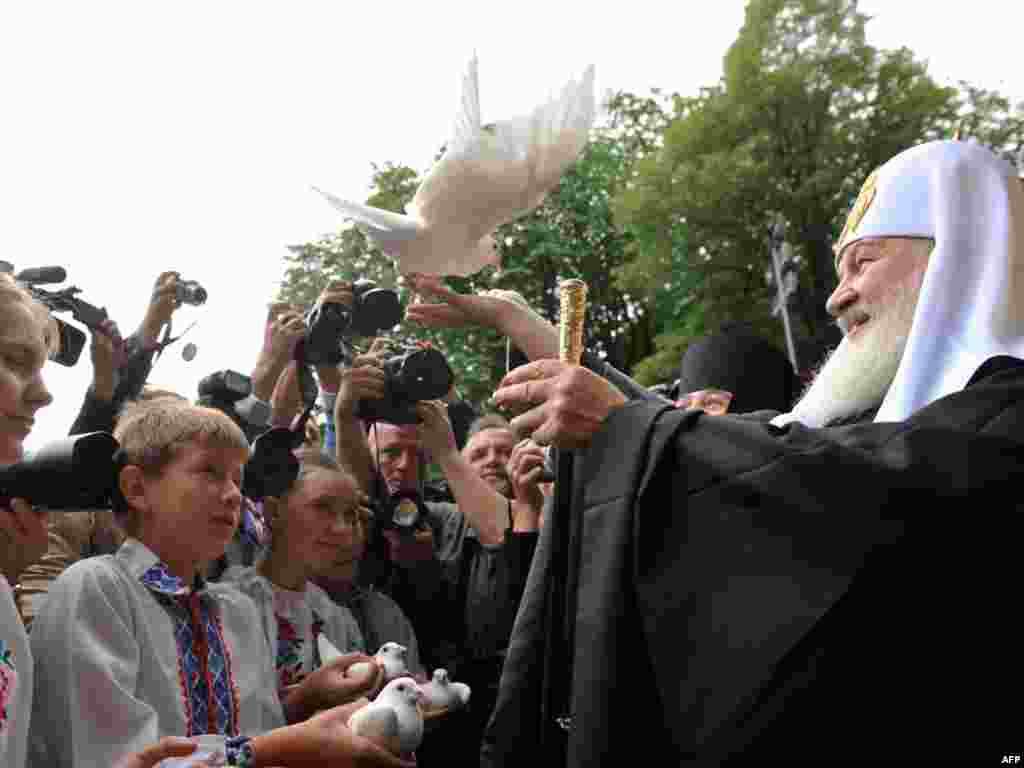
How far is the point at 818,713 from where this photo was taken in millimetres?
1978

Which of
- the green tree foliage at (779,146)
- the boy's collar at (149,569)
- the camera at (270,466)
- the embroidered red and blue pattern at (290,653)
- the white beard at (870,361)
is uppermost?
the green tree foliage at (779,146)

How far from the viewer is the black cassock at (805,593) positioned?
1984 mm

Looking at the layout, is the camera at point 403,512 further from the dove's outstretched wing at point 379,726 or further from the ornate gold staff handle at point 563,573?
the ornate gold staff handle at point 563,573

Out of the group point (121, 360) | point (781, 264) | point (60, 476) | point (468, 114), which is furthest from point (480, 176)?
point (781, 264)

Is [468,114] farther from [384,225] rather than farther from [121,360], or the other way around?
[121,360]

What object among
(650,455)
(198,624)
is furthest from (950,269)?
(198,624)

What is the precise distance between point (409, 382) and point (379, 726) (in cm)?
162

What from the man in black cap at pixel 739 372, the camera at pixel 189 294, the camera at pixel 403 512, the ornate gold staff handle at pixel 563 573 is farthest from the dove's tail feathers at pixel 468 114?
the man in black cap at pixel 739 372

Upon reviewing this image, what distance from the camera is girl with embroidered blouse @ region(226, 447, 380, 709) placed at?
11.4 ft

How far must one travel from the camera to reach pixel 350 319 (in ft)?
13.3

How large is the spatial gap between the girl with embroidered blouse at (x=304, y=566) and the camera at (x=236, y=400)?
22 centimetres

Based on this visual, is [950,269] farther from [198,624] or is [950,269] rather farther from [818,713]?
[198,624]

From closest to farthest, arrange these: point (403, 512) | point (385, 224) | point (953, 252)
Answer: point (953, 252)
point (385, 224)
point (403, 512)

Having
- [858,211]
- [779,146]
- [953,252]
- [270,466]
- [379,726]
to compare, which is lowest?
[379,726]
